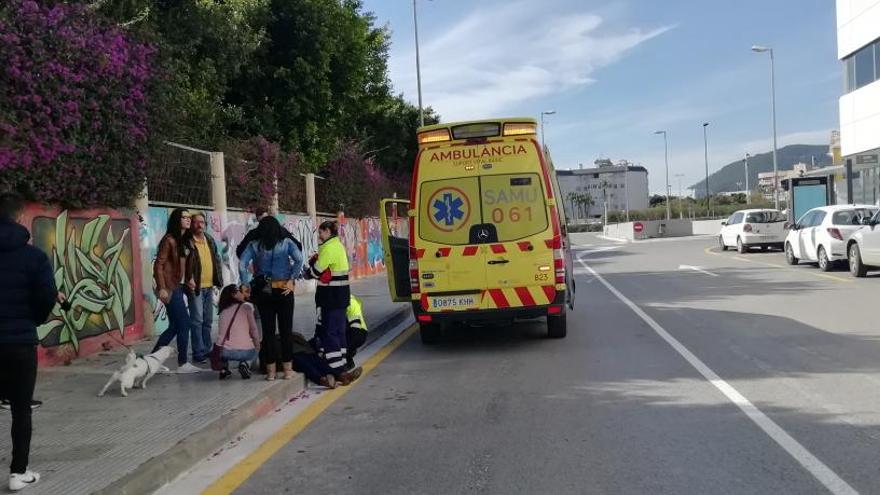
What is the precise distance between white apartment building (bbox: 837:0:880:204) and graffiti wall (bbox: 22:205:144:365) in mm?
28590

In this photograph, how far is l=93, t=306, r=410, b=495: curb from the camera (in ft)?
14.9

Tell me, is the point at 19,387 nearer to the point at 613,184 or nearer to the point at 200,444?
the point at 200,444

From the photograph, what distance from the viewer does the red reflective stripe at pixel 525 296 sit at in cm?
912

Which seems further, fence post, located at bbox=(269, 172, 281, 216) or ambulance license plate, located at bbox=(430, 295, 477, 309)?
fence post, located at bbox=(269, 172, 281, 216)

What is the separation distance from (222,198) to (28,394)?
29.9ft

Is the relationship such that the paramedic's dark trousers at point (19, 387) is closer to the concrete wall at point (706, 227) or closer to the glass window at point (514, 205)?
the glass window at point (514, 205)

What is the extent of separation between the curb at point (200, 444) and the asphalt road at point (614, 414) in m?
0.53

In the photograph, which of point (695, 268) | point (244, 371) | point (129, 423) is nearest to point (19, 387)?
point (129, 423)

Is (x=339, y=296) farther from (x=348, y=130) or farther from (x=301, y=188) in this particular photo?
(x=348, y=130)

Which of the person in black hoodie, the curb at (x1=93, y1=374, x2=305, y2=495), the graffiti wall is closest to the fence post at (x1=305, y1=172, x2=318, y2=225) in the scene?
the graffiti wall

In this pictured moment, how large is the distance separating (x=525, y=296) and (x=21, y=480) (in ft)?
19.5

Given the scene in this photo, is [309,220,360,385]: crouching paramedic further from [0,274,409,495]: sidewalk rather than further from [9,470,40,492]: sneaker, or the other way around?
[9,470,40,492]: sneaker

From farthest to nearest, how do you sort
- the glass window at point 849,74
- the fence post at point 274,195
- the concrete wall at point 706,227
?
the concrete wall at point 706,227, the glass window at point 849,74, the fence post at point 274,195

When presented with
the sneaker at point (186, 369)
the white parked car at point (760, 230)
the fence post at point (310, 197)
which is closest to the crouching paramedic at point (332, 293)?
the sneaker at point (186, 369)
